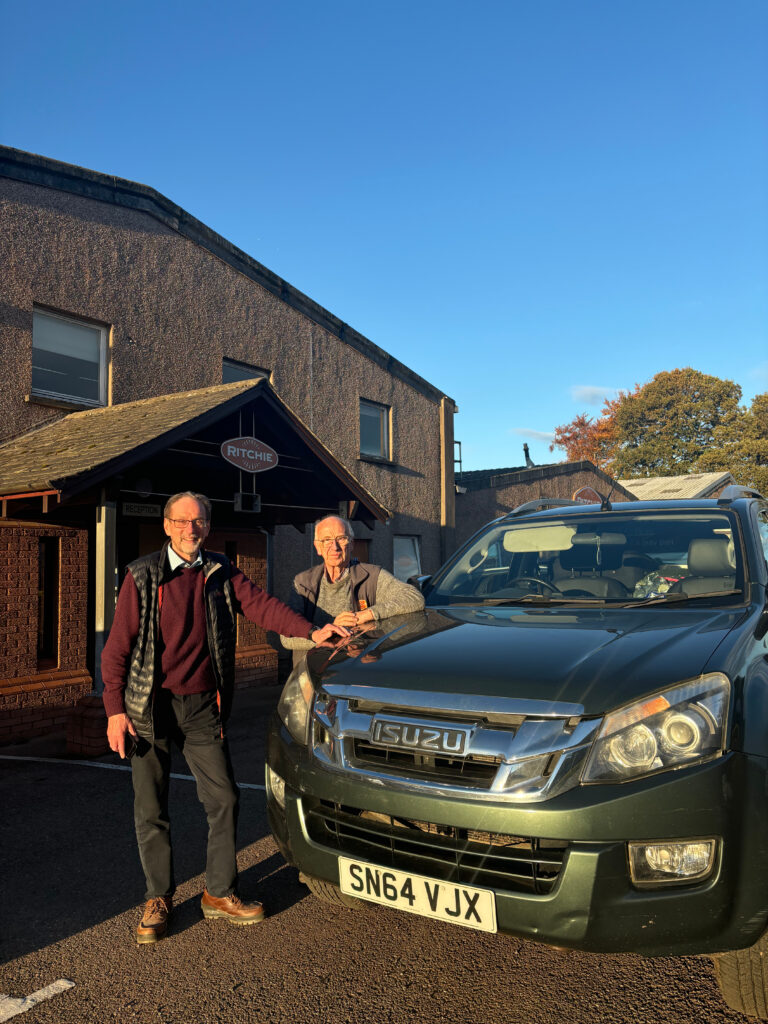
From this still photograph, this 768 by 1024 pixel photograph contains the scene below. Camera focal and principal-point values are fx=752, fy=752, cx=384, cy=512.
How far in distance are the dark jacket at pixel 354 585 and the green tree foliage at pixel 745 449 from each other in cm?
4530

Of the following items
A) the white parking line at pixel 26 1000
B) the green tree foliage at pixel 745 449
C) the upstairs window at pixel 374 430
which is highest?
the green tree foliage at pixel 745 449

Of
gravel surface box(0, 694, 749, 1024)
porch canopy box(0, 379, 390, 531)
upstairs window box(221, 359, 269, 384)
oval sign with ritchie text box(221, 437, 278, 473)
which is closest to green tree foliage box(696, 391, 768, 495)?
upstairs window box(221, 359, 269, 384)

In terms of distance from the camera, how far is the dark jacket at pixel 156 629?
3.21 meters

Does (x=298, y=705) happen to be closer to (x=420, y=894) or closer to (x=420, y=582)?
(x=420, y=894)

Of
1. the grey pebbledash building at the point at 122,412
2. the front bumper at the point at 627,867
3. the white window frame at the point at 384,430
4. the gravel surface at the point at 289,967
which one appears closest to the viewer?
the front bumper at the point at 627,867

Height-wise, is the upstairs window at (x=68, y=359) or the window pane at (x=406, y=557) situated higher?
the upstairs window at (x=68, y=359)

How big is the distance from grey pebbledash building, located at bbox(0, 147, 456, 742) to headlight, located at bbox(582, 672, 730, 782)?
525 centimetres

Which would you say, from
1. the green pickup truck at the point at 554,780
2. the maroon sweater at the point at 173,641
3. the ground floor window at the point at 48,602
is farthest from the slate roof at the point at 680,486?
the green pickup truck at the point at 554,780

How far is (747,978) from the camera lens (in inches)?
92.5

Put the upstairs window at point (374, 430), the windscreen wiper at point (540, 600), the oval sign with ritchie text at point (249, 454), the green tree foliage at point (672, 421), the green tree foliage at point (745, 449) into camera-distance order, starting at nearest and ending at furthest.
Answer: the windscreen wiper at point (540, 600)
the oval sign with ritchie text at point (249, 454)
the upstairs window at point (374, 430)
the green tree foliage at point (745, 449)
the green tree foliage at point (672, 421)

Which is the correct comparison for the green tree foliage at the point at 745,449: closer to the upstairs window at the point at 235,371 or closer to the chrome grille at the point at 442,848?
the upstairs window at the point at 235,371

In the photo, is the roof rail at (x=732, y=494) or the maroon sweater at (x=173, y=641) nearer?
the maroon sweater at (x=173, y=641)

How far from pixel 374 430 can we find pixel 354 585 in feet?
34.5

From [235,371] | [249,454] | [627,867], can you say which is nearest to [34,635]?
[249,454]
